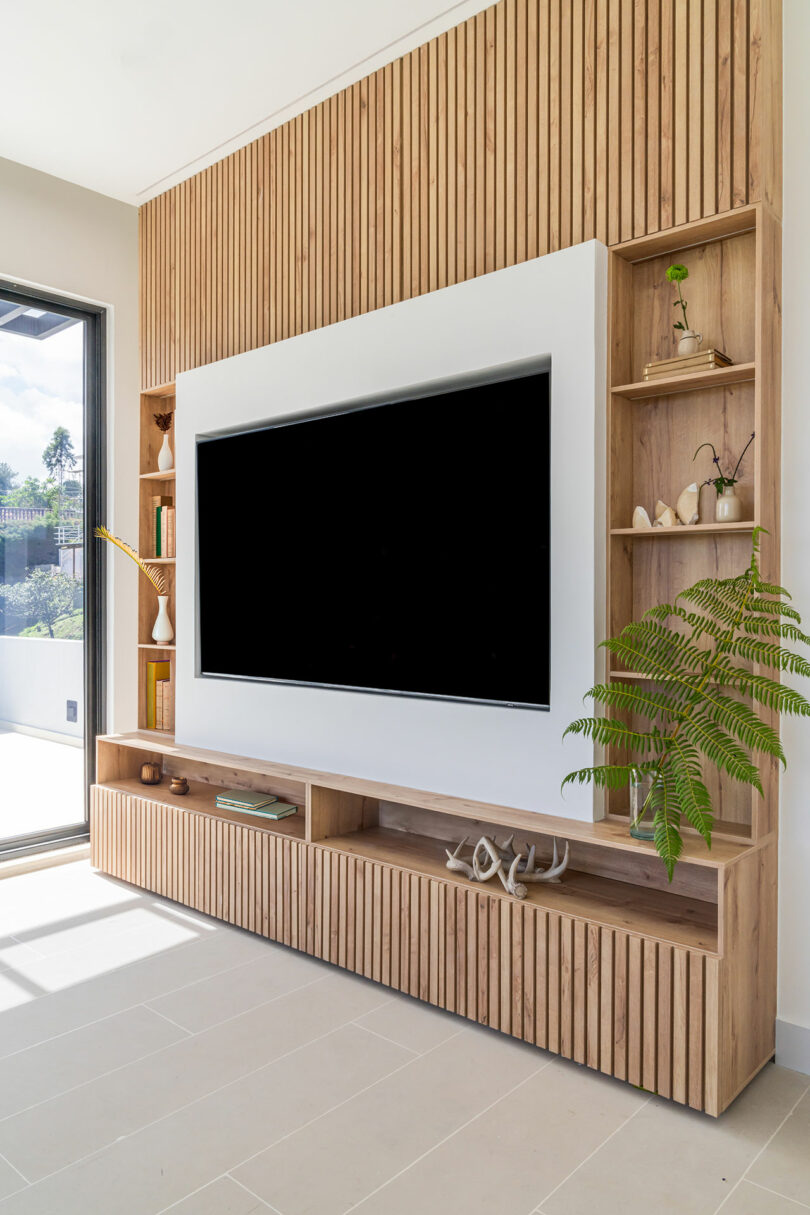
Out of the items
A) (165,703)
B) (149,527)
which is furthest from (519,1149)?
(149,527)

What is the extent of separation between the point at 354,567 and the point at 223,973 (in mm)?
1372

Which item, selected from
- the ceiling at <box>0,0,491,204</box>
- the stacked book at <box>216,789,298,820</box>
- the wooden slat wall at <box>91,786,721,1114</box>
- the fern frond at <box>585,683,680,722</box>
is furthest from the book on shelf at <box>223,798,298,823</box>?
→ the ceiling at <box>0,0,491,204</box>

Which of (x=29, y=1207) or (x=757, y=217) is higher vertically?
(x=757, y=217)

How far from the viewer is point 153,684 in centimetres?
394

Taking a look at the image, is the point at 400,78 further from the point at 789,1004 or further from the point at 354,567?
the point at 789,1004

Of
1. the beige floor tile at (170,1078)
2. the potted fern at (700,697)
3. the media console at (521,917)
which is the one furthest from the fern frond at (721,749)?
the beige floor tile at (170,1078)

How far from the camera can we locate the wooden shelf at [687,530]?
2.12 meters

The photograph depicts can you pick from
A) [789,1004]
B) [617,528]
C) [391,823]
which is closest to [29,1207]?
[391,823]

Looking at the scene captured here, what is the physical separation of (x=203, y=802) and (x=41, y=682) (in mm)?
994

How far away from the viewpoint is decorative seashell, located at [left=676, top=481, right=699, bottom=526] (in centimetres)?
222

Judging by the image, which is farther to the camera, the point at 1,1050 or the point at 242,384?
the point at 242,384

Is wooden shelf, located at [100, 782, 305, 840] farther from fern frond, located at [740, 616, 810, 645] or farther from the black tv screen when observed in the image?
fern frond, located at [740, 616, 810, 645]

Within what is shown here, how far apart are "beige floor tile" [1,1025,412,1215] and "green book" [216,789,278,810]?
1050 mm

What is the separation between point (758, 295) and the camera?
6.88 feet
